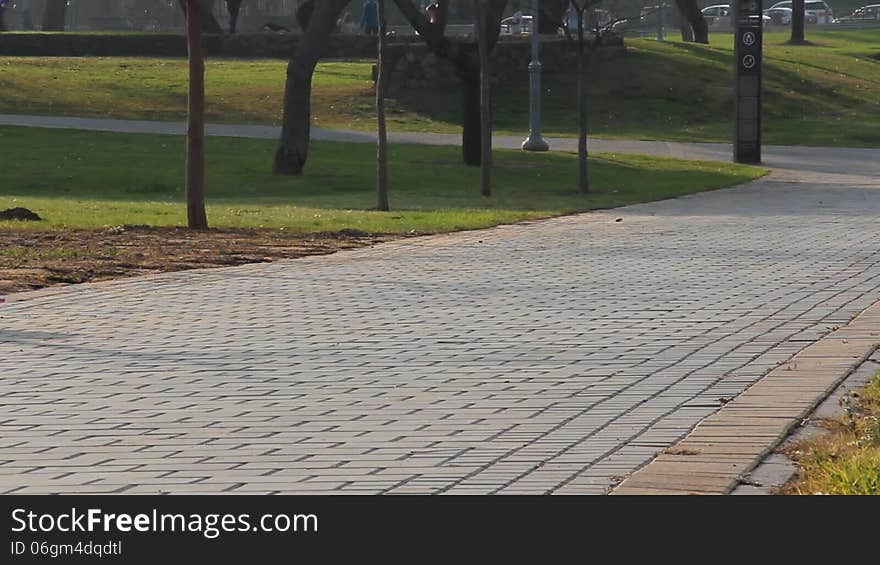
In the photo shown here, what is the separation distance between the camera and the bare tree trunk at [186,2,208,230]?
64.0 ft

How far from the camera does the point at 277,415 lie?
8.22 m

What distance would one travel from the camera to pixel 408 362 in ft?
32.4

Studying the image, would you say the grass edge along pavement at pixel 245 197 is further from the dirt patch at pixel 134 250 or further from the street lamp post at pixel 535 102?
the street lamp post at pixel 535 102

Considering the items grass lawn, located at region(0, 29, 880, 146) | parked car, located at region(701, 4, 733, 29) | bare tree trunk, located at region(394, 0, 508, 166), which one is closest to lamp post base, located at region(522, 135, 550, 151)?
bare tree trunk, located at region(394, 0, 508, 166)

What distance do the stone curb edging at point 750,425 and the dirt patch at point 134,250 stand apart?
270 inches

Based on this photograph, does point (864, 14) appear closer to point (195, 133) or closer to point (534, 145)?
point (534, 145)

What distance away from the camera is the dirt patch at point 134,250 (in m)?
15.0

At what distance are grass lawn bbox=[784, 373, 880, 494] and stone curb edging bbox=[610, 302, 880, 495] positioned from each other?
0.61ft

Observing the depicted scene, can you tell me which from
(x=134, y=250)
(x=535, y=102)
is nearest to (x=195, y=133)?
(x=134, y=250)

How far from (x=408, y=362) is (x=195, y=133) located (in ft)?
34.4

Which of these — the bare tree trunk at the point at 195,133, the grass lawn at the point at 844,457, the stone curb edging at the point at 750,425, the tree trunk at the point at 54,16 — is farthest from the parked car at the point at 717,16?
the grass lawn at the point at 844,457

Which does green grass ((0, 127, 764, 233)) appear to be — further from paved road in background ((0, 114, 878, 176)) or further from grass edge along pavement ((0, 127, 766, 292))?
paved road in background ((0, 114, 878, 176))
